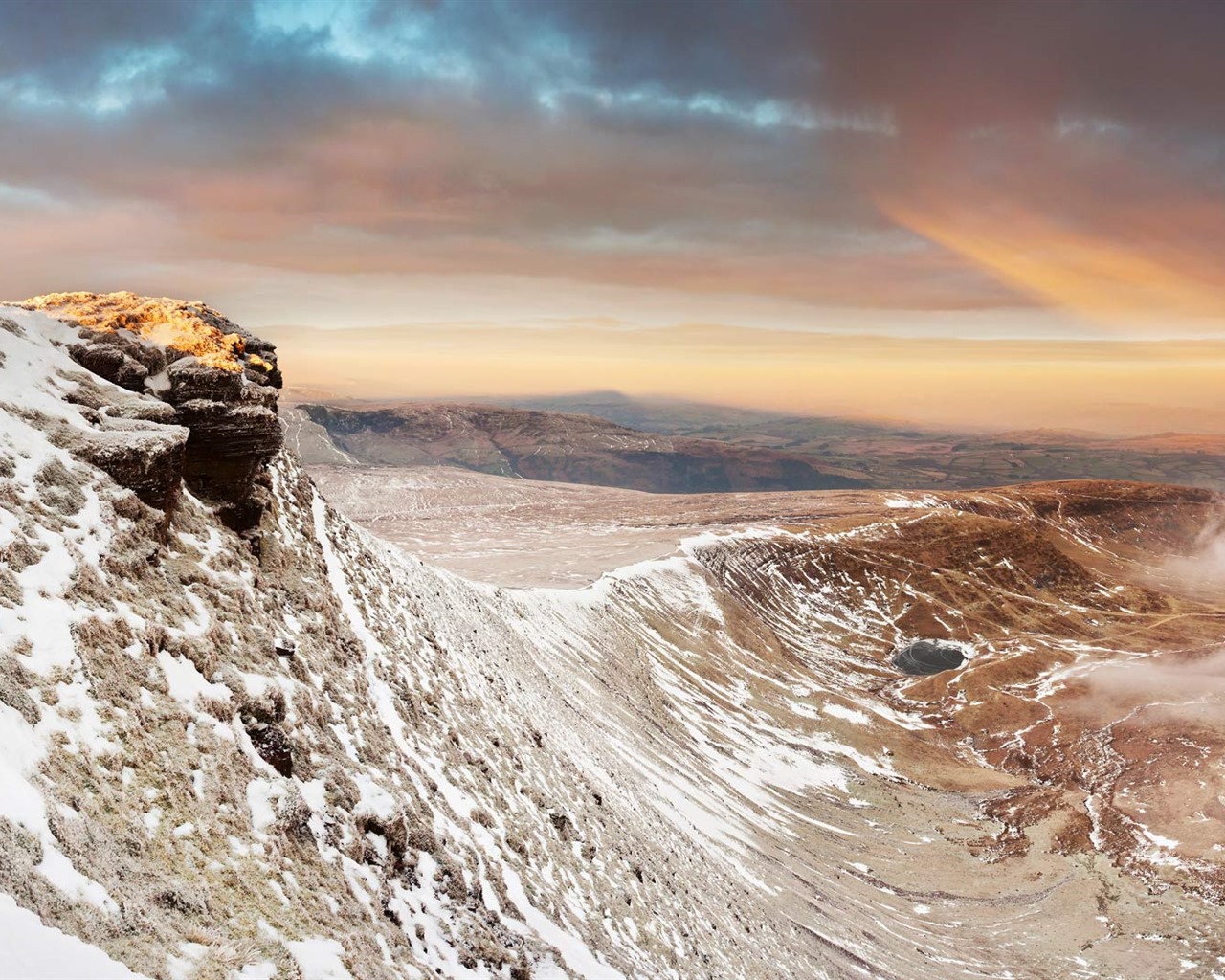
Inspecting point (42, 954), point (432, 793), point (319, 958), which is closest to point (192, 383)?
point (432, 793)

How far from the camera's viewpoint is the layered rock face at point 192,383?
19.1 meters

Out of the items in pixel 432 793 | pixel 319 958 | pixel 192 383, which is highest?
pixel 192 383

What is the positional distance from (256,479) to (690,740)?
169 ft

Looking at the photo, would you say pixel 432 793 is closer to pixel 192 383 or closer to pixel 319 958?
pixel 319 958

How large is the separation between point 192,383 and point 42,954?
16.4 metres

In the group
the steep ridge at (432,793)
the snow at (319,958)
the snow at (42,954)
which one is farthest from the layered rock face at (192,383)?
the snow at (42,954)

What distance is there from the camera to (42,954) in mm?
6688

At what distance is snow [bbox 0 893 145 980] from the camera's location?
6324mm

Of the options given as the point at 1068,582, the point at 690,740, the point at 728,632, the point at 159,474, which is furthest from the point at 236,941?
the point at 1068,582

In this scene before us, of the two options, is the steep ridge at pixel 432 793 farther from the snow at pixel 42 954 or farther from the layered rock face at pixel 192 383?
the layered rock face at pixel 192 383

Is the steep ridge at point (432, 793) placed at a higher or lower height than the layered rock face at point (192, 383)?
lower

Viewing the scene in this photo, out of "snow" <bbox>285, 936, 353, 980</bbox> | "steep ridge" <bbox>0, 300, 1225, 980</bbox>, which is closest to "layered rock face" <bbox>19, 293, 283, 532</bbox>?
"steep ridge" <bbox>0, 300, 1225, 980</bbox>

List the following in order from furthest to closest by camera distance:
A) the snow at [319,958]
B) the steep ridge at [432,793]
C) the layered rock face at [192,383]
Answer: the layered rock face at [192,383] < the steep ridge at [432,793] < the snow at [319,958]

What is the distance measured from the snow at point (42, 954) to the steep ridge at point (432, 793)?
0.33 meters
